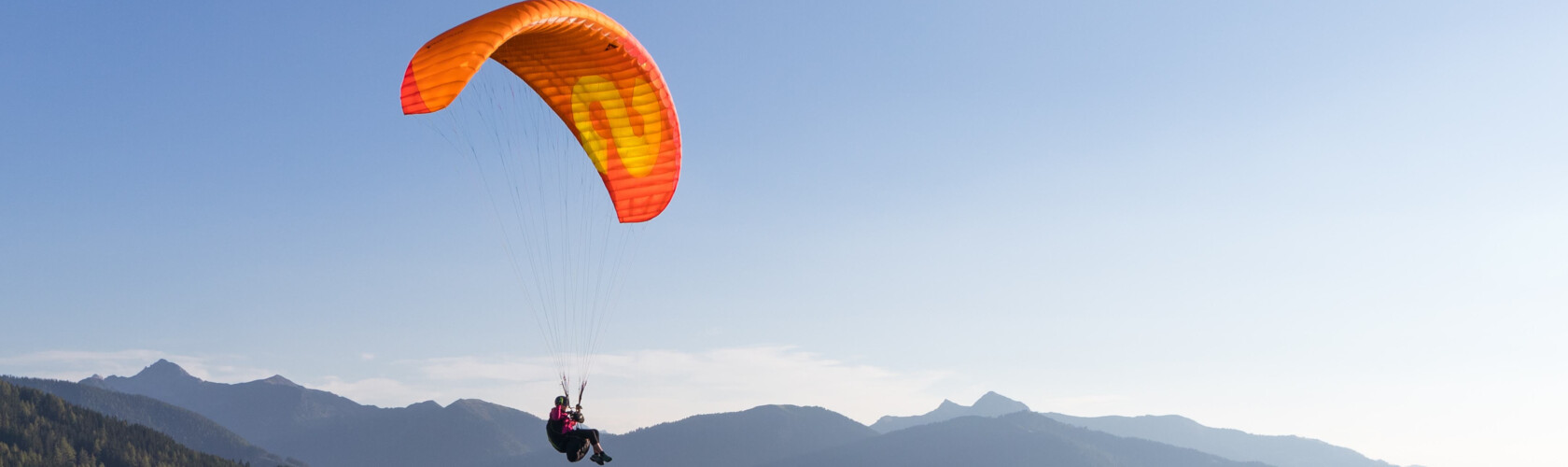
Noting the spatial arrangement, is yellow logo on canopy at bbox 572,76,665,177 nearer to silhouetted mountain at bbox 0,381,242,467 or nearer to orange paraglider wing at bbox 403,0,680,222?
orange paraglider wing at bbox 403,0,680,222

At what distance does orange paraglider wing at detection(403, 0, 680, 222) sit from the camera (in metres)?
21.1

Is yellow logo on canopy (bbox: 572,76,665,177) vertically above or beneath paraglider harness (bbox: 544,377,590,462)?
above

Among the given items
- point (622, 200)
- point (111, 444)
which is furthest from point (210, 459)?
point (622, 200)

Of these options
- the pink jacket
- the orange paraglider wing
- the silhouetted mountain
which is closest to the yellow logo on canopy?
the orange paraglider wing

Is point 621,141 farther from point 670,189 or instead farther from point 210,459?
point 210,459

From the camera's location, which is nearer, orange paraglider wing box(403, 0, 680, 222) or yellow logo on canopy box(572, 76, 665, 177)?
orange paraglider wing box(403, 0, 680, 222)

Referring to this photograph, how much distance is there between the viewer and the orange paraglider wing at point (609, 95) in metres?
21.1

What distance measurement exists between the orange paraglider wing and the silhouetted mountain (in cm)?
16797

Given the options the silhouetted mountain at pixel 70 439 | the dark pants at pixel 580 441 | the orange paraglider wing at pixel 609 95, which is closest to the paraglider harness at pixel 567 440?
the dark pants at pixel 580 441

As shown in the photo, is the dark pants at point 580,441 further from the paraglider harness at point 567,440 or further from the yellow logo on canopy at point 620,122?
the yellow logo on canopy at point 620,122

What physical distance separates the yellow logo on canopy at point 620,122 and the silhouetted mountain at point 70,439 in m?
168

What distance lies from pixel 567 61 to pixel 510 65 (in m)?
1.17

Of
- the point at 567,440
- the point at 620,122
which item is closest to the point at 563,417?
the point at 567,440

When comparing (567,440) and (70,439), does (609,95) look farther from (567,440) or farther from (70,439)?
(70,439)
